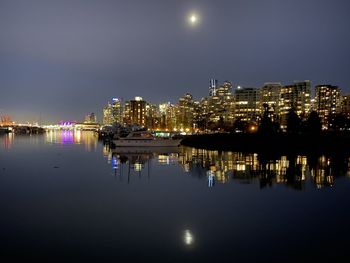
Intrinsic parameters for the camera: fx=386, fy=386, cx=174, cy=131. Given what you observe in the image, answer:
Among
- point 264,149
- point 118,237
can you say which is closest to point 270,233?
point 118,237

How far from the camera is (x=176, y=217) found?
18.4m

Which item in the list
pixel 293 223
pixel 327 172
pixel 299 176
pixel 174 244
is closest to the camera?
pixel 174 244

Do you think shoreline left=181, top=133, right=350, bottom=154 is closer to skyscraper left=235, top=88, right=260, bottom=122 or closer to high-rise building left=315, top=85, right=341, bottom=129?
skyscraper left=235, top=88, right=260, bottom=122

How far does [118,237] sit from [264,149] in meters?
51.8

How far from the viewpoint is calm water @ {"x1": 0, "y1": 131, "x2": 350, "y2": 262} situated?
44.4ft

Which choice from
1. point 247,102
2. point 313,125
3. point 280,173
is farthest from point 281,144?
point 247,102

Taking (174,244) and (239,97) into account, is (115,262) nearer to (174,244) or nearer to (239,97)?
(174,244)

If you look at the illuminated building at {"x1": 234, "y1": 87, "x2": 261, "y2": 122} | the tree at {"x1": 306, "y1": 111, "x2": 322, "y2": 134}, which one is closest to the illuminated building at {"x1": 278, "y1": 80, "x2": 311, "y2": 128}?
the illuminated building at {"x1": 234, "y1": 87, "x2": 261, "y2": 122}

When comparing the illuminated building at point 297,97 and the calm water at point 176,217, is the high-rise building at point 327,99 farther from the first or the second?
the calm water at point 176,217

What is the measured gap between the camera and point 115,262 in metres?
12.6

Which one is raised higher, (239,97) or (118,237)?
(239,97)

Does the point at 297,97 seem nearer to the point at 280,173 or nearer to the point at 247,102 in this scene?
the point at 247,102

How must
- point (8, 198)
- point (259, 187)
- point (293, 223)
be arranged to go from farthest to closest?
point (259, 187)
point (8, 198)
point (293, 223)

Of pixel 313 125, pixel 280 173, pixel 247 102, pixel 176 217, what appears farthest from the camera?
pixel 247 102
